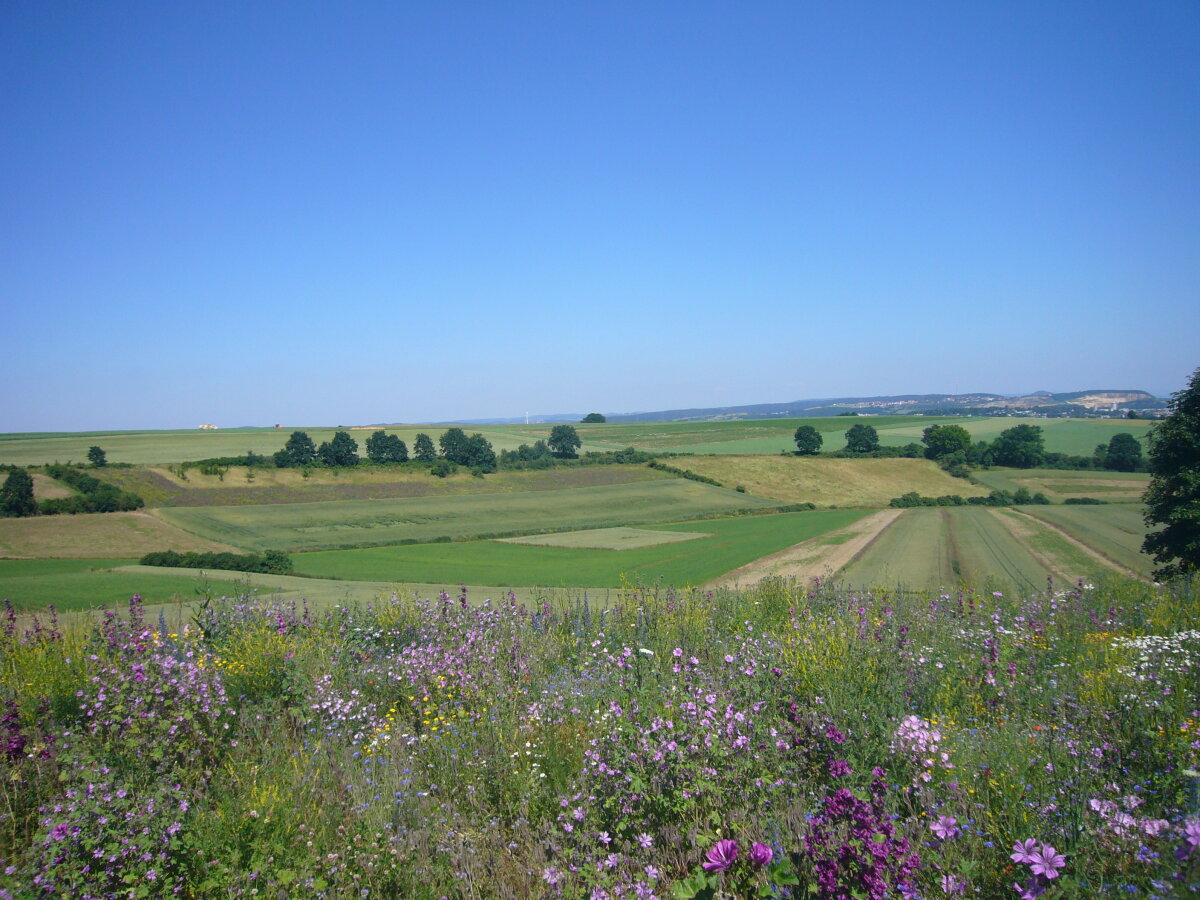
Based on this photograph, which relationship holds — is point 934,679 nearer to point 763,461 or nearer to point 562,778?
point 562,778

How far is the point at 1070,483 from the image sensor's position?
64812 mm

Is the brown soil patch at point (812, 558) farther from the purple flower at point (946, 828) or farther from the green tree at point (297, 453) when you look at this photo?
the green tree at point (297, 453)

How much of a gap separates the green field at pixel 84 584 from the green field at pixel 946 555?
24.2m

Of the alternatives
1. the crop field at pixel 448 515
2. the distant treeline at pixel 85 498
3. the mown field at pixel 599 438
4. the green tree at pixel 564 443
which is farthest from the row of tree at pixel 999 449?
the distant treeline at pixel 85 498

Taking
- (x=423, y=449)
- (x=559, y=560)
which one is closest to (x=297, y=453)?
(x=423, y=449)

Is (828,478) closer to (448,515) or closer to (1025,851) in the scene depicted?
(448,515)

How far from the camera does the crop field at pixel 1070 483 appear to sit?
58531 millimetres

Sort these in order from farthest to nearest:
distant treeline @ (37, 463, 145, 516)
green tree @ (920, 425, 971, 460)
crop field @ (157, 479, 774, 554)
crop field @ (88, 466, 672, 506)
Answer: green tree @ (920, 425, 971, 460) → crop field @ (88, 466, 672, 506) → crop field @ (157, 479, 774, 554) → distant treeline @ (37, 463, 145, 516)

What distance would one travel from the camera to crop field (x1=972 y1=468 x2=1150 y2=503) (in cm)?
5853

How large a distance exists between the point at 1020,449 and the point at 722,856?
92567mm

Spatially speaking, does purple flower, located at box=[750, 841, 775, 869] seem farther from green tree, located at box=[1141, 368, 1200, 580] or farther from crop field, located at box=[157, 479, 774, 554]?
crop field, located at box=[157, 479, 774, 554]

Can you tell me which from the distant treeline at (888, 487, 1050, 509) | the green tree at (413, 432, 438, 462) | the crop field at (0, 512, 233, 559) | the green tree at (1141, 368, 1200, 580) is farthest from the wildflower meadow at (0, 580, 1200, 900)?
the green tree at (413, 432, 438, 462)

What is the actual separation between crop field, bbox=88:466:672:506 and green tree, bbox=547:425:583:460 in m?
13.9

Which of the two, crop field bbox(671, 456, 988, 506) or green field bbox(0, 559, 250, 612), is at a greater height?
green field bbox(0, 559, 250, 612)
